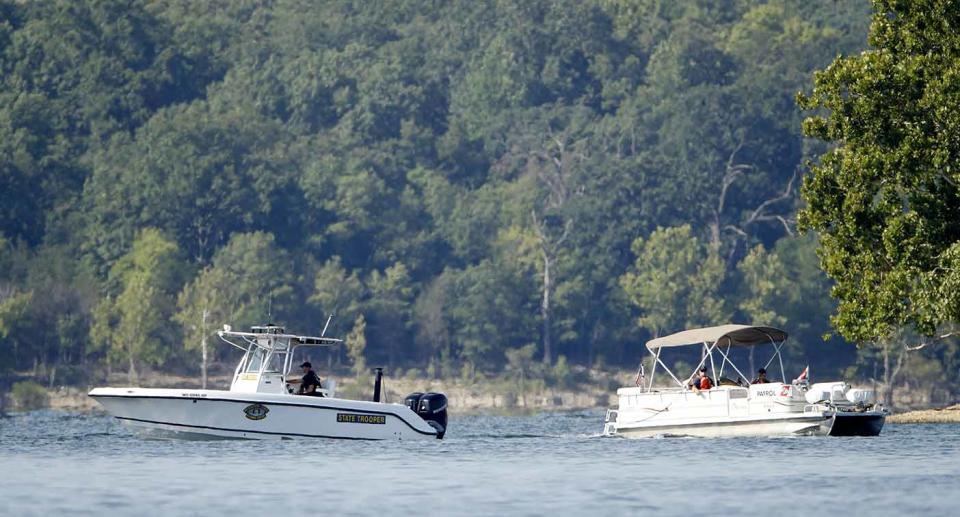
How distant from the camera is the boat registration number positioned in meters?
54.5

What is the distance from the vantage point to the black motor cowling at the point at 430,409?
2242 inches

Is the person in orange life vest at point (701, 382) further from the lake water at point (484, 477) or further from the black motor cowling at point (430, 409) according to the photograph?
the black motor cowling at point (430, 409)

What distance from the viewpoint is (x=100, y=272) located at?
143625 millimetres

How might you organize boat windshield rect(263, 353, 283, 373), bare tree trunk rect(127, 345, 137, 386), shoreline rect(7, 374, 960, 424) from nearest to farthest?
boat windshield rect(263, 353, 283, 373)
bare tree trunk rect(127, 345, 137, 386)
shoreline rect(7, 374, 960, 424)

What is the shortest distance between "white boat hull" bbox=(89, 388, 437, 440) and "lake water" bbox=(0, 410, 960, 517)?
455 mm

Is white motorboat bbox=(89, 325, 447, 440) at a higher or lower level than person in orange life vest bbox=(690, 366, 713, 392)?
lower

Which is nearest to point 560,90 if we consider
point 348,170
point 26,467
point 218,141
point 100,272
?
point 348,170

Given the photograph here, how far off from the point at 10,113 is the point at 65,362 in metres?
34.0

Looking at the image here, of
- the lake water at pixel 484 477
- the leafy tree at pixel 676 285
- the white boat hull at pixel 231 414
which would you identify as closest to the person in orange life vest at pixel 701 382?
the lake water at pixel 484 477

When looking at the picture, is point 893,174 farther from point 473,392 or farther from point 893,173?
point 473,392

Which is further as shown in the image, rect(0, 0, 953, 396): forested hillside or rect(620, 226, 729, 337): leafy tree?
rect(0, 0, 953, 396): forested hillside

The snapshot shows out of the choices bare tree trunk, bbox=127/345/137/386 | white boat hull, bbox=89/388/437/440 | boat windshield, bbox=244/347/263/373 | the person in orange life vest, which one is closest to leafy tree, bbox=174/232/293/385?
bare tree trunk, bbox=127/345/137/386

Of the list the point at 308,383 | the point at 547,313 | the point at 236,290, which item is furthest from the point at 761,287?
the point at 308,383

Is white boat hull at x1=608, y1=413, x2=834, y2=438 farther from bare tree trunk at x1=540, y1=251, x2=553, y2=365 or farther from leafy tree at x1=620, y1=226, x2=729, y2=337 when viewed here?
bare tree trunk at x1=540, y1=251, x2=553, y2=365
